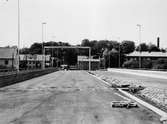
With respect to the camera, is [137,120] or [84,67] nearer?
[137,120]

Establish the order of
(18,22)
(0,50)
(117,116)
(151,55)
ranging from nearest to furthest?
1. (117,116)
2. (18,22)
3. (0,50)
4. (151,55)

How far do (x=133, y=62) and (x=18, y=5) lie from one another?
8159 centimetres

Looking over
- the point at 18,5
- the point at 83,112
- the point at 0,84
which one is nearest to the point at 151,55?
the point at 18,5

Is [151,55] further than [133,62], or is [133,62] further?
[151,55]

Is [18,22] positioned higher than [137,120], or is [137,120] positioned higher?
[18,22]

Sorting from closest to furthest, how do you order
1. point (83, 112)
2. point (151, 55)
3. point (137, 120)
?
point (137, 120) < point (83, 112) < point (151, 55)

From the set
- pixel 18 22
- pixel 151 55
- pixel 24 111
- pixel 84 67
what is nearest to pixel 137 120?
pixel 24 111

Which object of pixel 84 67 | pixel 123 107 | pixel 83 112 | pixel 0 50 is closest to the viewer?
pixel 83 112

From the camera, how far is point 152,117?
10438 millimetres

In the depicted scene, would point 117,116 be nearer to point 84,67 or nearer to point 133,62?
point 133,62

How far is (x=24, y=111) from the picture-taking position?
11359mm

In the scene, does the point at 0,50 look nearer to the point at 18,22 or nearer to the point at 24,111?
the point at 18,22

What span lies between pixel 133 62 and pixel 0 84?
327 feet

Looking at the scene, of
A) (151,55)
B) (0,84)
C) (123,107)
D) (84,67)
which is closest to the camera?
(123,107)
